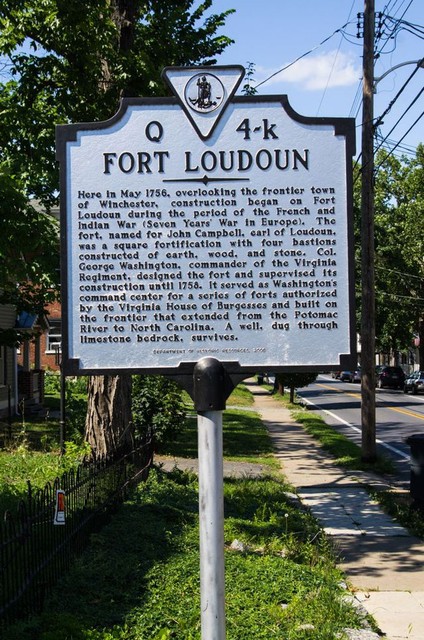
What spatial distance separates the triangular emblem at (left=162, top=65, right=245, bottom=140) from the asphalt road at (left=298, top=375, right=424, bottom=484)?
11.4m


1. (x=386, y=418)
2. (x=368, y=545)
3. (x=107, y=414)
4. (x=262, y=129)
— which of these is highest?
(x=262, y=129)

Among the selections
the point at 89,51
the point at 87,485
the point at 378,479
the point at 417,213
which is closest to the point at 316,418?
the point at 378,479

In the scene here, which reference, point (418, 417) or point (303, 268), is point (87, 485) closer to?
point (303, 268)

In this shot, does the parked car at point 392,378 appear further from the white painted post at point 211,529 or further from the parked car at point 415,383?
the white painted post at point 211,529

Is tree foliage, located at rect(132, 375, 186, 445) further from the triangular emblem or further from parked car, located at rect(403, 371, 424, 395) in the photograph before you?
parked car, located at rect(403, 371, 424, 395)

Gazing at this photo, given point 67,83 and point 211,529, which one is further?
point 67,83

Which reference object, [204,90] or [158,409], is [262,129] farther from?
[158,409]

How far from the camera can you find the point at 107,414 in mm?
12094

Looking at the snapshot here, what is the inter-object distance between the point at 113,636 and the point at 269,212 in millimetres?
3306

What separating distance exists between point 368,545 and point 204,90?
23.6 feet

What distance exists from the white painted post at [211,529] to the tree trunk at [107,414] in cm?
808

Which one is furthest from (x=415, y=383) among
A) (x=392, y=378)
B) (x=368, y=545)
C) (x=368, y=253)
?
(x=368, y=545)

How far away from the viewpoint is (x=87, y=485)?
8359 millimetres

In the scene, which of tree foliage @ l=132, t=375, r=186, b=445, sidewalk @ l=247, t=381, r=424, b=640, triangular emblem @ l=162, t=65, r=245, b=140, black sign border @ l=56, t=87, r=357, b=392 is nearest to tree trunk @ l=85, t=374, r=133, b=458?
sidewalk @ l=247, t=381, r=424, b=640
